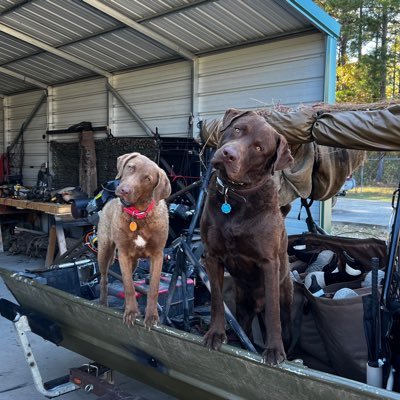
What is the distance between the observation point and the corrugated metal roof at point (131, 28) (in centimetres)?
601

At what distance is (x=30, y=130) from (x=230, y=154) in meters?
10.9

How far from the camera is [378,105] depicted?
2574mm

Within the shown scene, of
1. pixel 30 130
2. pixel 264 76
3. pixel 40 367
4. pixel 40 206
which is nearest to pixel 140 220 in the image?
pixel 40 367

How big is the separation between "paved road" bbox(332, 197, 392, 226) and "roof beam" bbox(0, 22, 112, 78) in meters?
7.66

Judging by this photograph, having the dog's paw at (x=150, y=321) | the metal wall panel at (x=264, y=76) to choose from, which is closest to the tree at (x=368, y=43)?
the metal wall panel at (x=264, y=76)

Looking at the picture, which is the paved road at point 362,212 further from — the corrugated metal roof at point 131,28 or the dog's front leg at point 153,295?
the dog's front leg at point 153,295

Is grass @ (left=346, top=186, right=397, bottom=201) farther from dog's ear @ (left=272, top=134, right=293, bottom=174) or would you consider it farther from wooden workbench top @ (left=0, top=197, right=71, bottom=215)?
dog's ear @ (left=272, top=134, right=293, bottom=174)

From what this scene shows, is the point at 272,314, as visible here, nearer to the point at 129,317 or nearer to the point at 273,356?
the point at 273,356

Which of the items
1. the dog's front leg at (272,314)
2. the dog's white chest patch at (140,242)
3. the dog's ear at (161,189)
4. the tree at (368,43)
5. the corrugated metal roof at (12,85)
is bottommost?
the dog's front leg at (272,314)

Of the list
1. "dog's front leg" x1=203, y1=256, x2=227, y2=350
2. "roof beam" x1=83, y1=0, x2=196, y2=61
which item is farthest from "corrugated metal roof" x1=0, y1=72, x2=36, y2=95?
"dog's front leg" x1=203, y1=256, x2=227, y2=350

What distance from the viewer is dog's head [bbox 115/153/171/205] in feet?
8.56

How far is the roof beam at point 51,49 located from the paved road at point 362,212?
25.1 ft

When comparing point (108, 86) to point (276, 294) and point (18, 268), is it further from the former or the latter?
point (276, 294)

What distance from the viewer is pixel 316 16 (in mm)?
5594
